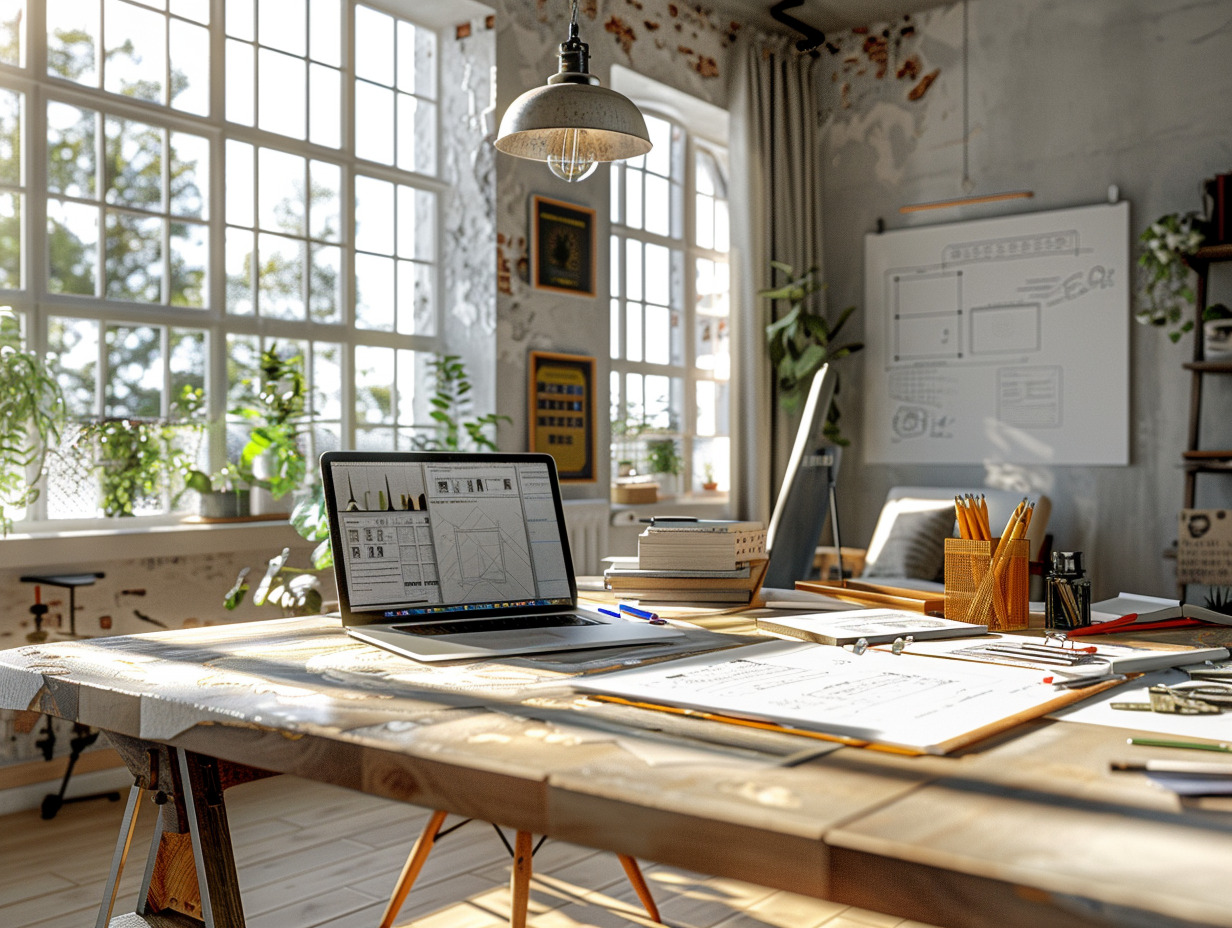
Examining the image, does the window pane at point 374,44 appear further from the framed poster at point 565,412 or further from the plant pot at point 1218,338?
the plant pot at point 1218,338

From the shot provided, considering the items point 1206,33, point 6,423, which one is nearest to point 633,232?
point 1206,33

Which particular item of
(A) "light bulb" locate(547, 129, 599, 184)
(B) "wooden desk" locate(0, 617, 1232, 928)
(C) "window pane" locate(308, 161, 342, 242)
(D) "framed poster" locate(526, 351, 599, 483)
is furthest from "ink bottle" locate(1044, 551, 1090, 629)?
(C) "window pane" locate(308, 161, 342, 242)

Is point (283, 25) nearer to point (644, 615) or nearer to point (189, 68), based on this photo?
point (189, 68)

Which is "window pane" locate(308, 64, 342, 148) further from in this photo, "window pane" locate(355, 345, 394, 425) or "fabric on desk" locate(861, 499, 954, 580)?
"fabric on desk" locate(861, 499, 954, 580)

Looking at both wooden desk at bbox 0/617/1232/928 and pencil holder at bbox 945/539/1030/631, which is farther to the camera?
pencil holder at bbox 945/539/1030/631

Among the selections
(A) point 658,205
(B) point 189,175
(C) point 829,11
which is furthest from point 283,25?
(C) point 829,11

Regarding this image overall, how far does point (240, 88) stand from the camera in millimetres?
3918

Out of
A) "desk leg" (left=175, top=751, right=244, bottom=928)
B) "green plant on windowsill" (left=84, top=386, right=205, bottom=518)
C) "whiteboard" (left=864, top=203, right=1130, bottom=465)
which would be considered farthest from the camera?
"whiteboard" (left=864, top=203, right=1130, bottom=465)

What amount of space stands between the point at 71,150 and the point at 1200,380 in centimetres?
442

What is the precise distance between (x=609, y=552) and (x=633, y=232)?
63.1 inches

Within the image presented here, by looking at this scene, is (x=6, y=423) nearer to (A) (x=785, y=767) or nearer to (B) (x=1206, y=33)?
(A) (x=785, y=767)

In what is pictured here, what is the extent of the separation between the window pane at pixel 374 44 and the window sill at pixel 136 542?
72.3 inches

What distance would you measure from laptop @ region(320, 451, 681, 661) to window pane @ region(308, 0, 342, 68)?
9.57 ft

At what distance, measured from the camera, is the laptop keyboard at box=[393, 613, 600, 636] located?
64.6 inches
